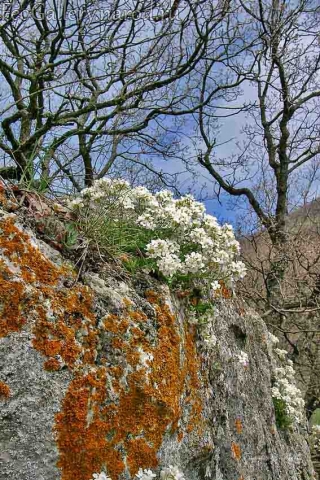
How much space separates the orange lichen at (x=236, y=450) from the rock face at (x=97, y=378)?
0.7 inches

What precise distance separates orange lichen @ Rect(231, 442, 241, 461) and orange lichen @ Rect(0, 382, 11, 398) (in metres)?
2.00

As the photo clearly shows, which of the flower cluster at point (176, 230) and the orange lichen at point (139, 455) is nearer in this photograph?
the orange lichen at point (139, 455)

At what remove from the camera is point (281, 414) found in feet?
16.5

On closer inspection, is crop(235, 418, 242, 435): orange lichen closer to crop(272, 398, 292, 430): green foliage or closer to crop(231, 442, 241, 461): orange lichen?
crop(231, 442, 241, 461): orange lichen

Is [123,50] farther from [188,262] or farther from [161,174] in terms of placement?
[188,262]

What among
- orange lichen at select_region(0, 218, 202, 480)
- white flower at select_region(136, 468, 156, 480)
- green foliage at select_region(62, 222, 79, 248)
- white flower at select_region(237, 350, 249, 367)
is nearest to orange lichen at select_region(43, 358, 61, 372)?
orange lichen at select_region(0, 218, 202, 480)

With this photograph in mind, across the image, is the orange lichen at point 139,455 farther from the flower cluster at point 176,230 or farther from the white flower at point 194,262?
the white flower at point 194,262

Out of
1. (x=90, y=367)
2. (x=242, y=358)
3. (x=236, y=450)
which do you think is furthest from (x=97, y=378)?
(x=242, y=358)

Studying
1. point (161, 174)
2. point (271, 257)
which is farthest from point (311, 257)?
point (161, 174)

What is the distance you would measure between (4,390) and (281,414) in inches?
158

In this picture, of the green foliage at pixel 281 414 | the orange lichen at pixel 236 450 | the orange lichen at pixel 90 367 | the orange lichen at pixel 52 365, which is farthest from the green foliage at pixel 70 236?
the green foliage at pixel 281 414

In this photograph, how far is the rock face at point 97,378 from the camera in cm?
186

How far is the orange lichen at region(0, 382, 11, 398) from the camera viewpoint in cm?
181

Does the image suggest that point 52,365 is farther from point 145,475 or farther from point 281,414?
point 281,414
